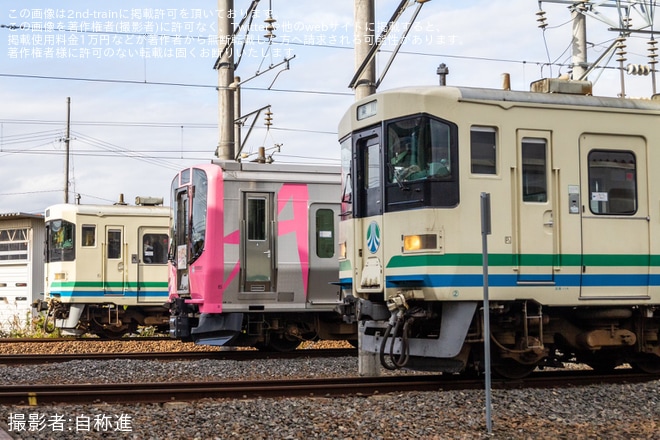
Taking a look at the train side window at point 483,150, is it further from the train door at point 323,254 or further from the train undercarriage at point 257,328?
the train undercarriage at point 257,328

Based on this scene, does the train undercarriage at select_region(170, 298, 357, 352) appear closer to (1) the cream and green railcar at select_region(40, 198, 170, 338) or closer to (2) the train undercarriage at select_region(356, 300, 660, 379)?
(2) the train undercarriage at select_region(356, 300, 660, 379)

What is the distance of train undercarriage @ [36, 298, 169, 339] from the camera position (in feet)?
71.9

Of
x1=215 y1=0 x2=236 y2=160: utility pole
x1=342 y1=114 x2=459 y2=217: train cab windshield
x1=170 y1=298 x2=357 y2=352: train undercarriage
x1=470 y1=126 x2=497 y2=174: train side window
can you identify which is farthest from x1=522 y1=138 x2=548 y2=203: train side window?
x1=215 y1=0 x2=236 y2=160: utility pole

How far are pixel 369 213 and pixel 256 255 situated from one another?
517cm

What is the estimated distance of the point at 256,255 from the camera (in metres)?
15.9

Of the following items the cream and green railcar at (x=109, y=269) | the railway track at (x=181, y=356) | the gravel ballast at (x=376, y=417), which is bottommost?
the railway track at (x=181, y=356)

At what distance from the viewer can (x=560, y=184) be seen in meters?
10.6

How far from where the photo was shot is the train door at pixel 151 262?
2194cm

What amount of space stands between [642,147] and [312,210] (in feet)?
22.0

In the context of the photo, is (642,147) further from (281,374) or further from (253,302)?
(253,302)

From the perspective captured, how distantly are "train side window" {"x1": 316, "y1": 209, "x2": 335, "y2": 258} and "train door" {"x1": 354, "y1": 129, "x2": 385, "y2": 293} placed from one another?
505cm

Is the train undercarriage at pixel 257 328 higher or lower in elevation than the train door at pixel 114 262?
lower

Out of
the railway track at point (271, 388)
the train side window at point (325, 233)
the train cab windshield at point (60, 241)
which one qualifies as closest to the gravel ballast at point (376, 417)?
the railway track at point (271, 388)

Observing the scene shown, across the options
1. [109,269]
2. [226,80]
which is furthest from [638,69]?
[109,269]
